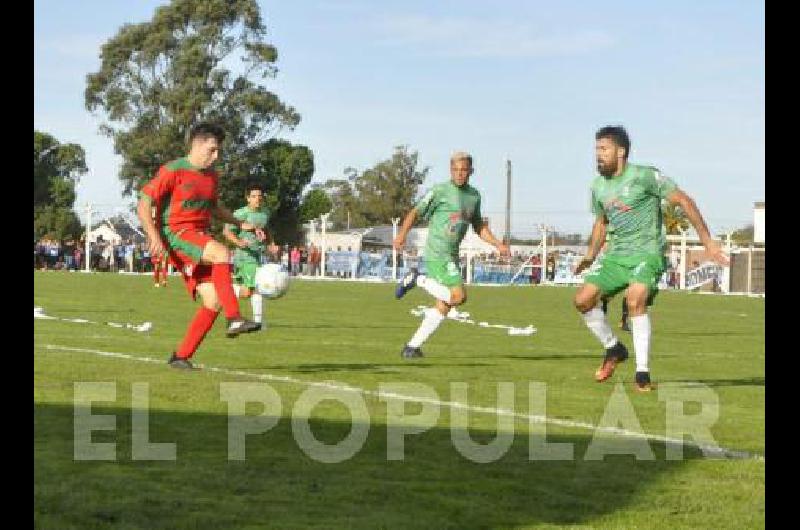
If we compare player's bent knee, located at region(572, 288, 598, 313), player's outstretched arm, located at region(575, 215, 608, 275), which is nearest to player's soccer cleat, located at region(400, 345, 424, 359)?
player's outstretched arm, located at region(575, 215, 608, 275)

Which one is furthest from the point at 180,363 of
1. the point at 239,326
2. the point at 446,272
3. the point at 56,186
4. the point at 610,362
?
the point at 56,186

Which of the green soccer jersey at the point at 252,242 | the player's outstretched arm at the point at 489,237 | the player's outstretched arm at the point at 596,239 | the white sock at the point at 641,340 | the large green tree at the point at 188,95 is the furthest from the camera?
the large green tree at the point at 188,95

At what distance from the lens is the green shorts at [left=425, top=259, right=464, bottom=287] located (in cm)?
1662

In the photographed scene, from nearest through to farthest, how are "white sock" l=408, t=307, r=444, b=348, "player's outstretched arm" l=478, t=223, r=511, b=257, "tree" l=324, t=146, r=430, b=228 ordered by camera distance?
"white sock" l=408, t=307, r=444, b=348 < "player's outstretched arm" l=478, t=223, r=511, b=257 < "tree" l=324, t=146, r=430, b=228

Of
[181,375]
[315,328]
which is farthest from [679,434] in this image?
[315,328]

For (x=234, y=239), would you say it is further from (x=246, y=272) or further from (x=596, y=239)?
(x=596, y=239)

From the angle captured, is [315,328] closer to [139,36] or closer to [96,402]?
[96,402]

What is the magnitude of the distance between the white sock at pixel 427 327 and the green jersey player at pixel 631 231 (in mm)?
3243

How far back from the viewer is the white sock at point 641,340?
41.5 ft

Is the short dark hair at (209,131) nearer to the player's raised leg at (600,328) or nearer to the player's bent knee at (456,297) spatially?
the player's raised leg at (600,328)

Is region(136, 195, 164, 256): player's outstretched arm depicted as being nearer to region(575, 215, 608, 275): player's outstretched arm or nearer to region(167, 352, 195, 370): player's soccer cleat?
region(167, 352, 195, 370): player's soccer cleat

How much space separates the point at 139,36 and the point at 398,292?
241 feet

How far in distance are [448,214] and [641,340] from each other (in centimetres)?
423

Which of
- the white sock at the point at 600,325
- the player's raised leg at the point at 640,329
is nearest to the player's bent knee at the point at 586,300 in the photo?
the white sock at the point at 600,325
